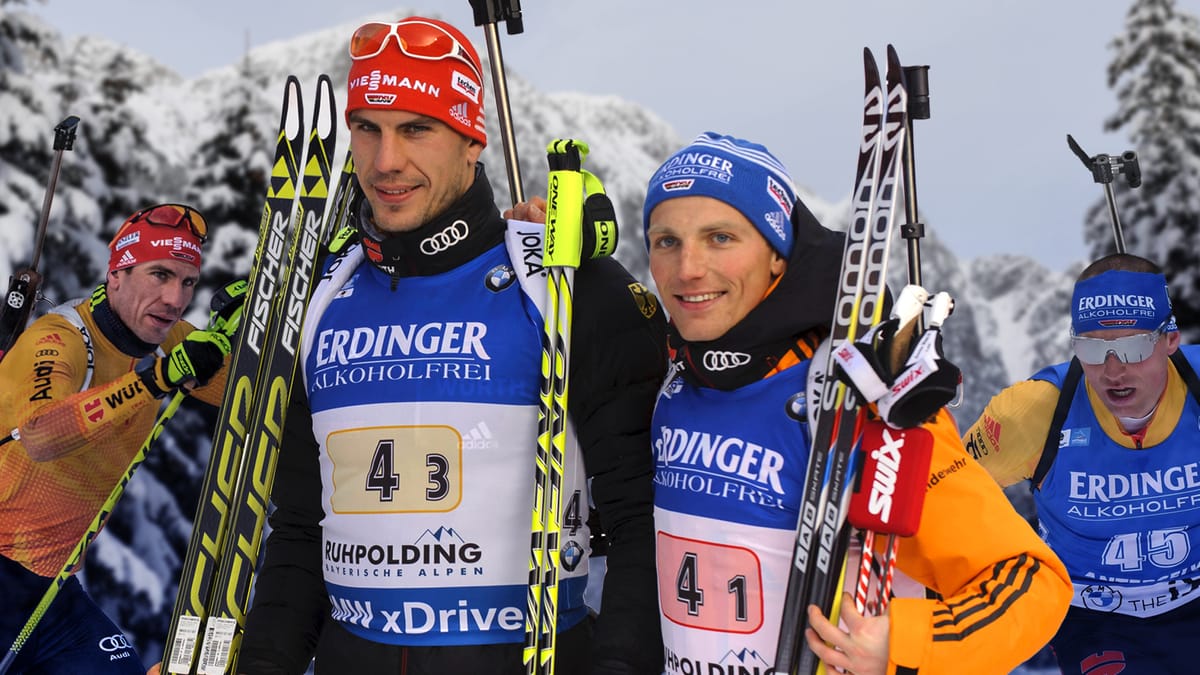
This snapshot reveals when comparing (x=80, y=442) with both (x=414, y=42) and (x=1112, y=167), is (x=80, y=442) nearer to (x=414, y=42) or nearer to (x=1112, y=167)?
(x=414, y=42)

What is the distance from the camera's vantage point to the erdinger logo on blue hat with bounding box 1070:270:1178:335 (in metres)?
5.07

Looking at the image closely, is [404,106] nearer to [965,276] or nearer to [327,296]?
[327,296]

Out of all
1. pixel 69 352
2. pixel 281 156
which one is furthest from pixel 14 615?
pixel 281 156

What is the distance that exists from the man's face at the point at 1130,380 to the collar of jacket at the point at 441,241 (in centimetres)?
312

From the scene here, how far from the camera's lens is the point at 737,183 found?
2.91 m

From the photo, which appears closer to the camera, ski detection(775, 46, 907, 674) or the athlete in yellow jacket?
ski detection(775, 46, 907, 674)

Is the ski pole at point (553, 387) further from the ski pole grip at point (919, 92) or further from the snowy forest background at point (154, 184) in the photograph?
the snowy forest background at point (154, 184)

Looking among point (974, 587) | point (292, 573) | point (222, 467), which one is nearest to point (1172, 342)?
point (974, 587)

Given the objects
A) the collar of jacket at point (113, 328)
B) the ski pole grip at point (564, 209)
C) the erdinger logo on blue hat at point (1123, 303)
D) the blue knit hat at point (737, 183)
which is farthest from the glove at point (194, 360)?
the erdinger logo on blue hat at point (1123, 303)

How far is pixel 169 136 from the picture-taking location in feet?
459

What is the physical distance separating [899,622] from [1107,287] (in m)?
3.22

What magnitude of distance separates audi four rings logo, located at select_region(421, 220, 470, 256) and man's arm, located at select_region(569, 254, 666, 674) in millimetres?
379

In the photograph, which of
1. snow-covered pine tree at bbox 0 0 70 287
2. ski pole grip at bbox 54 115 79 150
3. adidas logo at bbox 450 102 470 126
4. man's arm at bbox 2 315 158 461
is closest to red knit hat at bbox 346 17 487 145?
adidas logo at bbox 450 102 470 126

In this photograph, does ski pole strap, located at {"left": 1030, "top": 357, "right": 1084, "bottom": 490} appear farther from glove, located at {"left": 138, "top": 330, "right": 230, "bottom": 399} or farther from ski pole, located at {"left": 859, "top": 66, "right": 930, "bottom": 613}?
glove, located at {"left": 138, "top": 330, "right": 230, "bottom": 399}
